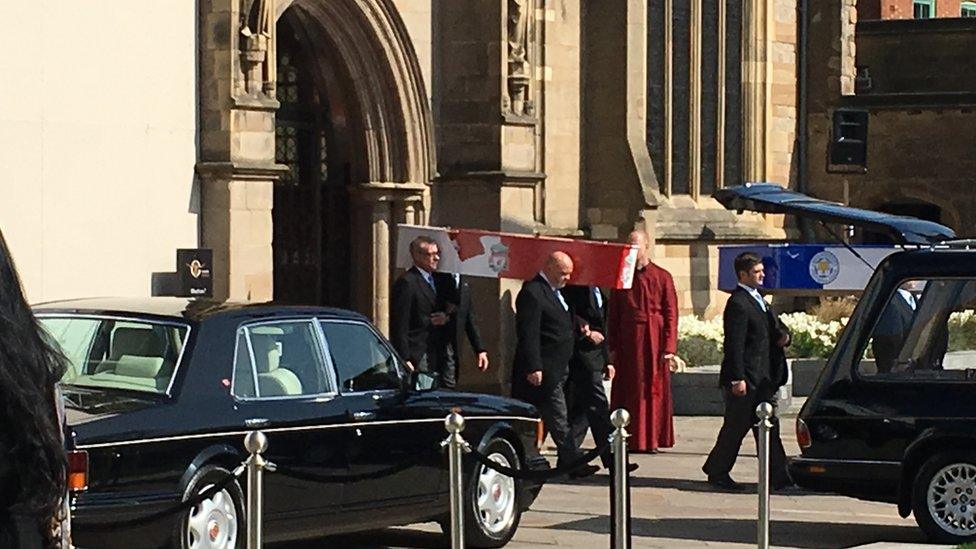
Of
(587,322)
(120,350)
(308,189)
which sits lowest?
(587,322)

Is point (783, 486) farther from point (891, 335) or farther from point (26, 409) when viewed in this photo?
point (26, 409)

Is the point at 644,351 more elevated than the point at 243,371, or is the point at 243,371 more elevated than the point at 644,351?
the point at 243,371

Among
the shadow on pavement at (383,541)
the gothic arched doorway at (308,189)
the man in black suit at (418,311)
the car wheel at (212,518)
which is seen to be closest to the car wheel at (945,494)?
the shadow on pavement at (383,541)

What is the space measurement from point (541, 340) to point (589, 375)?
54 centimetres

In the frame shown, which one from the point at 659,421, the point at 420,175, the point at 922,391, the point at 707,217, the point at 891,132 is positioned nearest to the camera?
the point at 922,391

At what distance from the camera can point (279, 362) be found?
36.9 feet

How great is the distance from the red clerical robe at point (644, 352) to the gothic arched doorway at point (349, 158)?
4971 mm

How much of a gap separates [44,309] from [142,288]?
7593 millimetres

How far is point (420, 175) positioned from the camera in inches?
903

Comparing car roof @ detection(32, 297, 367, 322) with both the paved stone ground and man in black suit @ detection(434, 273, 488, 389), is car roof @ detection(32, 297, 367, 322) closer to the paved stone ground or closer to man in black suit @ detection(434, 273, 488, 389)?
the paved stone ground

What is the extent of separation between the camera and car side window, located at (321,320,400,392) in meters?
11.6

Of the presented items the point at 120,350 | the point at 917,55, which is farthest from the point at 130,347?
the point at 917,55

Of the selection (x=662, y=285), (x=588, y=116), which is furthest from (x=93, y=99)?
(x=588, y=116)

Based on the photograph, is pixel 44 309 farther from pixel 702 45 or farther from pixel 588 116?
pixel 702 45
